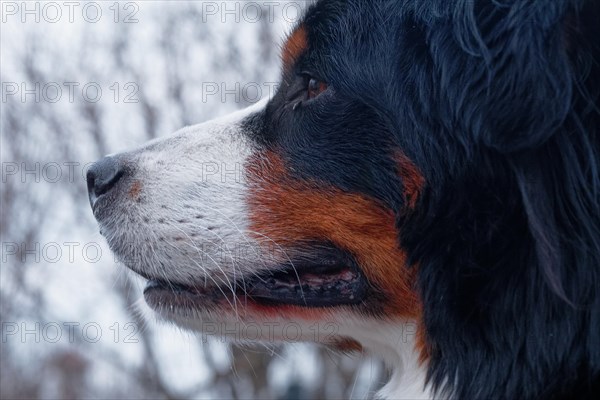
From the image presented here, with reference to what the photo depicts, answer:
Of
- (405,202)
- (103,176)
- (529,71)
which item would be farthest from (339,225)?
(103,176)

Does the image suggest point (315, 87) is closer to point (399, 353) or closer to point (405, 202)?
point (405, 202)

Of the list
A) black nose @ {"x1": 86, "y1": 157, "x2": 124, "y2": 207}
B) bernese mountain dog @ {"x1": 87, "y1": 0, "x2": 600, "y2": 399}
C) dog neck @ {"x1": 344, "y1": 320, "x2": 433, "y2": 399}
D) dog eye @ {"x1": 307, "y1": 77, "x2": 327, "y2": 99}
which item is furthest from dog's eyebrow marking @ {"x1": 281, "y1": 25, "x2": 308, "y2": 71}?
dog neck @ {"x1": 344, "y1": 320, "x2": 433, "y2": 399}

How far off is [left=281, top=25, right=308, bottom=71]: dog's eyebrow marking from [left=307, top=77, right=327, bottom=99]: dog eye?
12 centimetres

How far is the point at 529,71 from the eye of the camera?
2229mm

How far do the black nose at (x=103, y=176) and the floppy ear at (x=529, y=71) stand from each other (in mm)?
1304

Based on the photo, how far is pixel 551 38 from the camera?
2.21 meters

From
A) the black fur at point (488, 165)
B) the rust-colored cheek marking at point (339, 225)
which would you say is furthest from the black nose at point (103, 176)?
the black fur at point (488, 165)

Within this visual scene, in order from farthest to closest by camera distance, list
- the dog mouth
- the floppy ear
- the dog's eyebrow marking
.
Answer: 1. the dog's eyebrow marking
2. the dog mouth
3. the floppy ear

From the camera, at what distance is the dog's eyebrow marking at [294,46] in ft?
9.42

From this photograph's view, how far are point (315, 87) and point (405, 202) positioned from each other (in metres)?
0.54

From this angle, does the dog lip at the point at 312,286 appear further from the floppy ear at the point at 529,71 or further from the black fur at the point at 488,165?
the floppy ear at the point at 529,71

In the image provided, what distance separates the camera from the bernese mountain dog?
87.7 inches

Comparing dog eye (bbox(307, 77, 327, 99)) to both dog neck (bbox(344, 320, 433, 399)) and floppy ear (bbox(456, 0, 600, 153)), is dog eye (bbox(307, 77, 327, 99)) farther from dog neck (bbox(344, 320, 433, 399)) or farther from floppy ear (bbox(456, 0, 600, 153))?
dog neck (bbox(344, 320, 433, 399))

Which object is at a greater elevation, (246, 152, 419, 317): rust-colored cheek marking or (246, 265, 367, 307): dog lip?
(246, 152, 419, 317): rust-colored cheek marking
